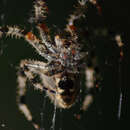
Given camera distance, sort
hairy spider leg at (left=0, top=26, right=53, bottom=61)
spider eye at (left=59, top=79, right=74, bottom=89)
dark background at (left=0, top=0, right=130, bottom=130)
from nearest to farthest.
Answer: spider eye at (left=59, top=79, right=74, bottom=89)
hairy spider leg at (left=0, top=26, right=53, bottom=61)
dark background at (left=0, top=0, right=130, bottom=130)

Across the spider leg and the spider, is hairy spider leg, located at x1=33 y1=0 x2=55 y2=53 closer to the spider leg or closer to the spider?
the spider

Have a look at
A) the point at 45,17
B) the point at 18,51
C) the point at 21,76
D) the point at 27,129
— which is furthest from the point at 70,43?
the point at 27,129

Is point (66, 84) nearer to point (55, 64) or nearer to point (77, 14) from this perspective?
point (55, 64)

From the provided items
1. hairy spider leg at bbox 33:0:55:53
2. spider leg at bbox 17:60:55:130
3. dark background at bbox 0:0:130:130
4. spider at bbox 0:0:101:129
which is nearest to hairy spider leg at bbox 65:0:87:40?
spider at bbox 0:0:101:129

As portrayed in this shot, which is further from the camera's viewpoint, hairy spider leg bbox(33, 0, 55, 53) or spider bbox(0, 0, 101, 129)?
hairy spider leg bbox(33, 0, 55, 53)

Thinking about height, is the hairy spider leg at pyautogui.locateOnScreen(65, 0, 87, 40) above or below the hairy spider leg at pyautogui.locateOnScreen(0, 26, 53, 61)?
above

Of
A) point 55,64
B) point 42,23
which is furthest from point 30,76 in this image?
point 42,23

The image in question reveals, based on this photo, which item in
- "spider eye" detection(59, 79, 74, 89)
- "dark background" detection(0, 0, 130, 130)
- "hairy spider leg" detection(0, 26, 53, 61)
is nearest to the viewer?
"spider eye" detection(59, 79, 74, 89)

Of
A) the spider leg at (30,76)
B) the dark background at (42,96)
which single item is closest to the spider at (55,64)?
the spider leg at (30,76)

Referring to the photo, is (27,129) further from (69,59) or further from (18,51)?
(69,59)
